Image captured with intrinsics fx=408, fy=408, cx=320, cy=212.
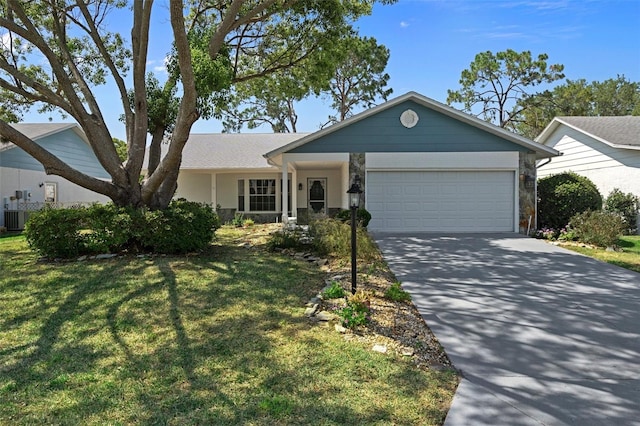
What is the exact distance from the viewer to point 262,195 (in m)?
19.5

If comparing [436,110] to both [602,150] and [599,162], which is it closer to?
[602,150]

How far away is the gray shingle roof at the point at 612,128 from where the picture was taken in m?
15.0

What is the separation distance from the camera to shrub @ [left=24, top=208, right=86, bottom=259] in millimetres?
8414

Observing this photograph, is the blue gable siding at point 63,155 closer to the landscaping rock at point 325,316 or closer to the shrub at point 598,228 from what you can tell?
the landscaping rock at point 325,316

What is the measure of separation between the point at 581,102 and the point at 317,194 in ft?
85.9

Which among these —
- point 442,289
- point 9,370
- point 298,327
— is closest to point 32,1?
point 9,370

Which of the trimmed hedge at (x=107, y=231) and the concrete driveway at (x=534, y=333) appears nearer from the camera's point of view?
the concrete driveway at (x=534, y=333)

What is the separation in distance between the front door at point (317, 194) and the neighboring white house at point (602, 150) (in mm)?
9378

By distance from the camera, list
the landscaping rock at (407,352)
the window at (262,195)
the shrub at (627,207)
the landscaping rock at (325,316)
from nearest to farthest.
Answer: the landscaping rock at (407,352)
the landscaping rock at (325,316)
the shrub at (627,207)
the window at (262,195)

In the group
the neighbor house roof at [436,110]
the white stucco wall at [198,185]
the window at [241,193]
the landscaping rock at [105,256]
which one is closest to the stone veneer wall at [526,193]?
the neighbor house roof at [436,110]

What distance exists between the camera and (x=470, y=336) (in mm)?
4566

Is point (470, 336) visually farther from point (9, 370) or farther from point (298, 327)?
point (9, 370)

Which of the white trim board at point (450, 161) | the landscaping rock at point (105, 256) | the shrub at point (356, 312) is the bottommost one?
the shrub at point (356, 312)

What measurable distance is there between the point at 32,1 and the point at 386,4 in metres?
9.83
